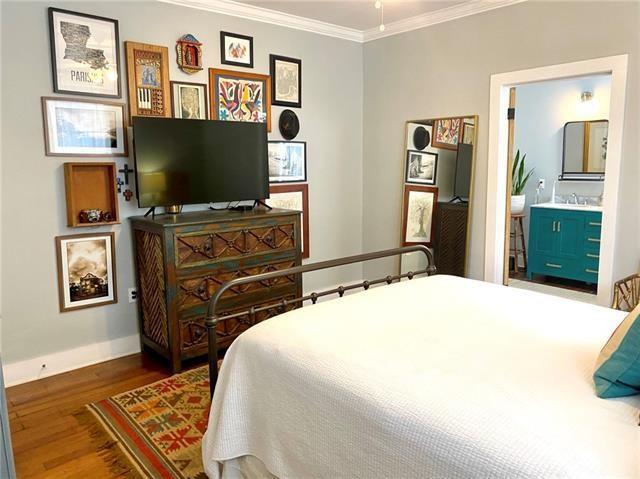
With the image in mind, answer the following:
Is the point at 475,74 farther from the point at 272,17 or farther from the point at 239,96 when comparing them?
the point at 239,96

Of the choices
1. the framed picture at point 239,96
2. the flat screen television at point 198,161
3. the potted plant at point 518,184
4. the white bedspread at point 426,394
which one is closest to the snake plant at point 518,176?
the potted plant at point 518,184

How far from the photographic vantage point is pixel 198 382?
307cm

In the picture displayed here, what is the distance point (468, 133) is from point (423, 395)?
307 centimetres

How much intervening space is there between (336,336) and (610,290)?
2334 mm

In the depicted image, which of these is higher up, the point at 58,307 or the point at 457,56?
the point at 457,56

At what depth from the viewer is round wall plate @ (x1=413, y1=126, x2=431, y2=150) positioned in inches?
170

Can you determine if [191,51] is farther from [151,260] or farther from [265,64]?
[151,260]

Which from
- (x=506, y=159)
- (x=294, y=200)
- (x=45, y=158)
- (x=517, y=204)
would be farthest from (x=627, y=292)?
(x=45, y=158)

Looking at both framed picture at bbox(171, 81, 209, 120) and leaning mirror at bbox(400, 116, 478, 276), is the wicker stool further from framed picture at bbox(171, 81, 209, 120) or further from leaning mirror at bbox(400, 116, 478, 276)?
framed picture at bbox(171, 81, 209, 120)

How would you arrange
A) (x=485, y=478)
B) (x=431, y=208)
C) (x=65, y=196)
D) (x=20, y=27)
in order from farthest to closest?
(x=431, y=208)
(x=65, y=196)
(x=20, y=27)
(x=485, y=478)

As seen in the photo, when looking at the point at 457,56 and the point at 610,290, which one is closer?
the point at 610,290

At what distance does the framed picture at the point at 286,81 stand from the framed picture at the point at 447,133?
1.21 meters

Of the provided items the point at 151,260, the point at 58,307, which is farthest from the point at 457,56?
the point at 58,307

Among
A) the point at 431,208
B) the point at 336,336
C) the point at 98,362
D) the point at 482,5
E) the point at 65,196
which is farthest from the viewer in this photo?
the point at 431,208
